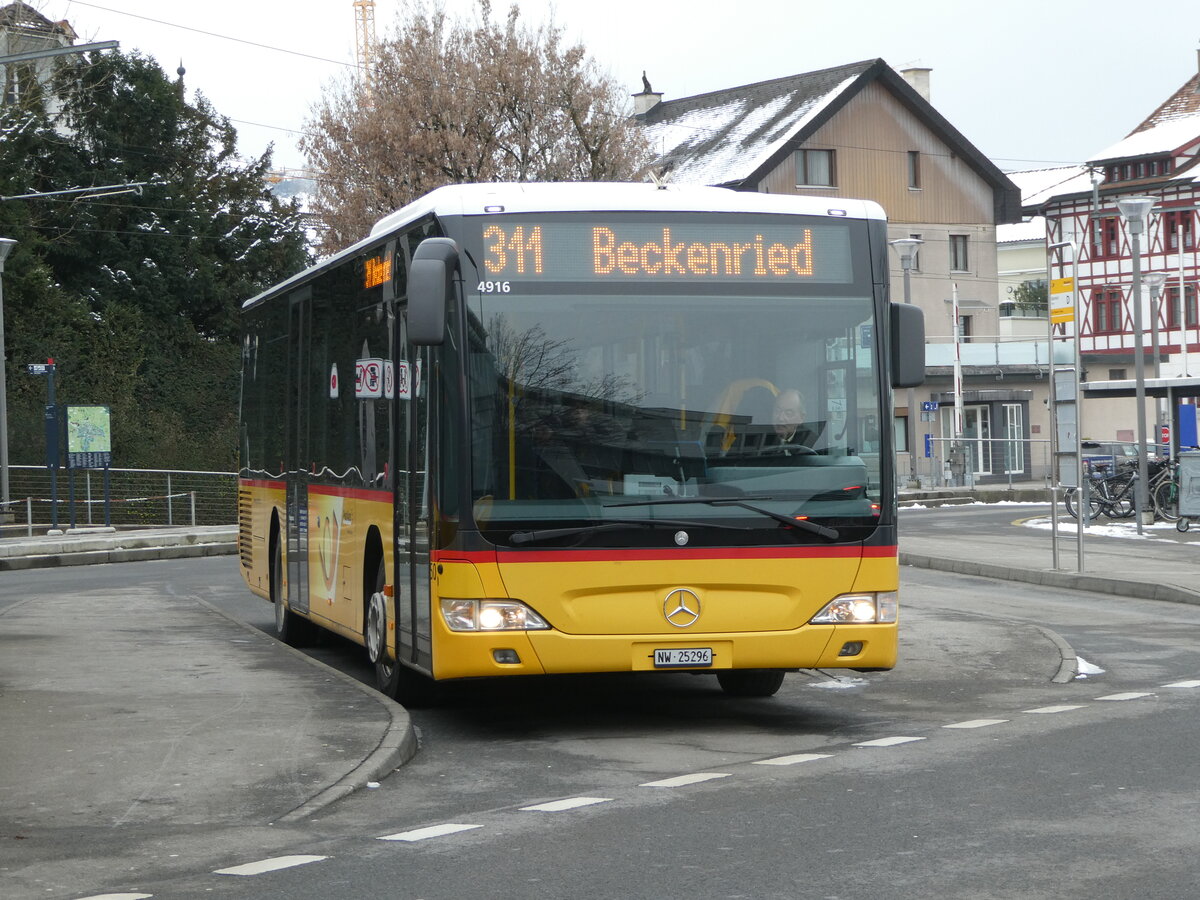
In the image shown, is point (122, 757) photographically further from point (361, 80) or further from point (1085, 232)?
point (1085, 232)

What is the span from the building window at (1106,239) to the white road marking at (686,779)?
231ft

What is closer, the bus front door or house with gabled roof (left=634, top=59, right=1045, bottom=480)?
the bus front door

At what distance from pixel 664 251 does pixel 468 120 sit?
38773mm

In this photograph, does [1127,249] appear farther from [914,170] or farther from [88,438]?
[88,438]

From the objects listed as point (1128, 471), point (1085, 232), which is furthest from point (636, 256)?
point (1085, 232)

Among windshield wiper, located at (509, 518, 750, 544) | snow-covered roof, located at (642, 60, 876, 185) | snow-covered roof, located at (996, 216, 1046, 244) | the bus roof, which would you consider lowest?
windshield wiper, located at (509, 518, 750, 544)

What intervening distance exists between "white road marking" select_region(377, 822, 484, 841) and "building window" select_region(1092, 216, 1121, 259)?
71924 millimetres

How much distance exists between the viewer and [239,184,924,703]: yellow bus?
9.80 metres

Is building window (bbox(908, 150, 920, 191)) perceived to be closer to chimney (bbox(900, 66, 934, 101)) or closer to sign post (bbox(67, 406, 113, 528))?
chimney (bbox(900, 66, 934, 101))

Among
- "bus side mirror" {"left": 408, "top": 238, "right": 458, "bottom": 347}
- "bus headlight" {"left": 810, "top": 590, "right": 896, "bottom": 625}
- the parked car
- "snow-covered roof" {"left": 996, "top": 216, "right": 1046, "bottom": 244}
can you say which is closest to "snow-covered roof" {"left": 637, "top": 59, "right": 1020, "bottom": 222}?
the parked car

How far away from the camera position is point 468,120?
48.2 metres

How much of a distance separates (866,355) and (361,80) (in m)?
41.8

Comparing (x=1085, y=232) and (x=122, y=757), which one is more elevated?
(x=1085, y=232)

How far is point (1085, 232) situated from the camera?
7744cm
